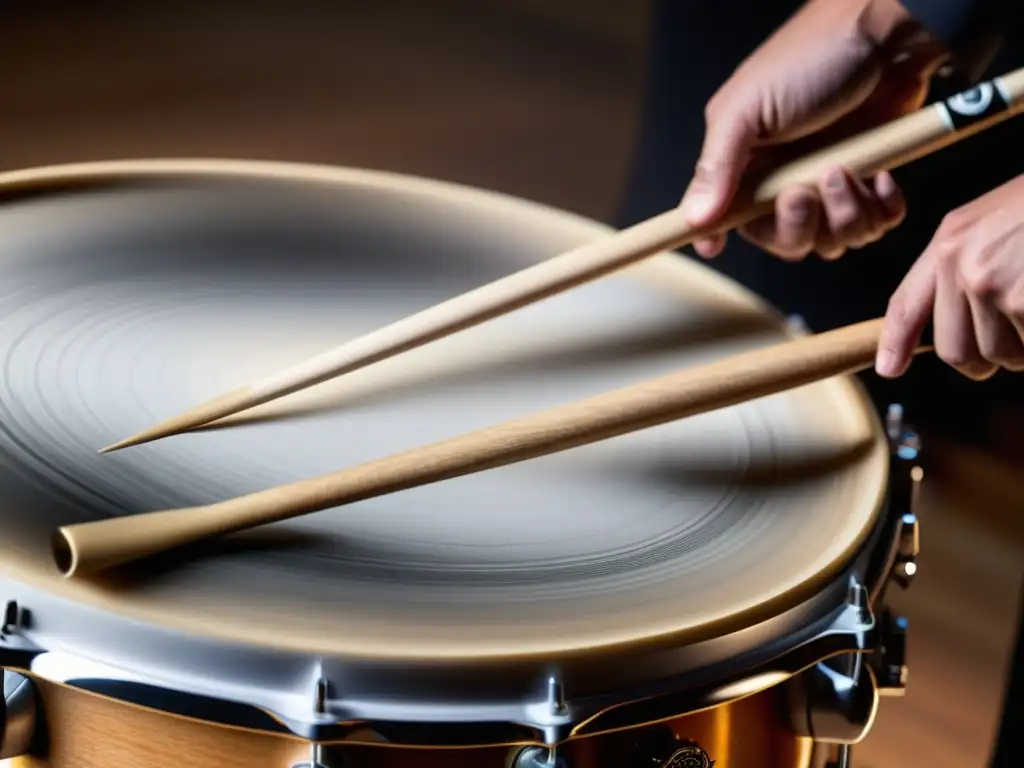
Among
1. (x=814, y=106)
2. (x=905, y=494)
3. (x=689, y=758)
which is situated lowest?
(x=689, y=758)

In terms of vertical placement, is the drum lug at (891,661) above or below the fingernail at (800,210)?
below

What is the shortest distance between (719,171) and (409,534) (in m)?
0.31

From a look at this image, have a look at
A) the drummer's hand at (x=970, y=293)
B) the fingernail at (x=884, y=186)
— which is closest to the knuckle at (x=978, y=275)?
the drummer's hand at (x=970, y=293)

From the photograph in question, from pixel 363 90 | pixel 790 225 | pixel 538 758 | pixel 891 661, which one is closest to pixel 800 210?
pixel 790 225

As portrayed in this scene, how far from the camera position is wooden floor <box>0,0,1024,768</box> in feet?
6.60

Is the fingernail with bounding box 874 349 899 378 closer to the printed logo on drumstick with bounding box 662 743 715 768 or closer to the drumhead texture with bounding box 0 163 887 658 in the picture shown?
the drumhead texture with bounding box 0 163 887 658

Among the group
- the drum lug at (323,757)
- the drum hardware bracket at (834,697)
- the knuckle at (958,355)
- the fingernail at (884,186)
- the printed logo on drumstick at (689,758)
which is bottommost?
the printed logo on drumstick at (689,758)

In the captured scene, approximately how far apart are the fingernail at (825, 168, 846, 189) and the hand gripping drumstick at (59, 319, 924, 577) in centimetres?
12

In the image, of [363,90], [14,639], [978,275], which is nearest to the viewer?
[14,639]

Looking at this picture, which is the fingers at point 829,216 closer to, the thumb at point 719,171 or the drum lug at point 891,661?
the thumb at point 719,171

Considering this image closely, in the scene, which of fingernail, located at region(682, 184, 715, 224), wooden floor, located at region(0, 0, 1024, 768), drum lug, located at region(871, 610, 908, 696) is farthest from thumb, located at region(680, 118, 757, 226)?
wooden floor, located at region(0, 0, 1024, 768)

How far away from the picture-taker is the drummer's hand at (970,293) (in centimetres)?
61

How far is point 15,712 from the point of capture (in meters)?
0.51

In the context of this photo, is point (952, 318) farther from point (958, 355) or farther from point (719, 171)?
point (719, 171)
